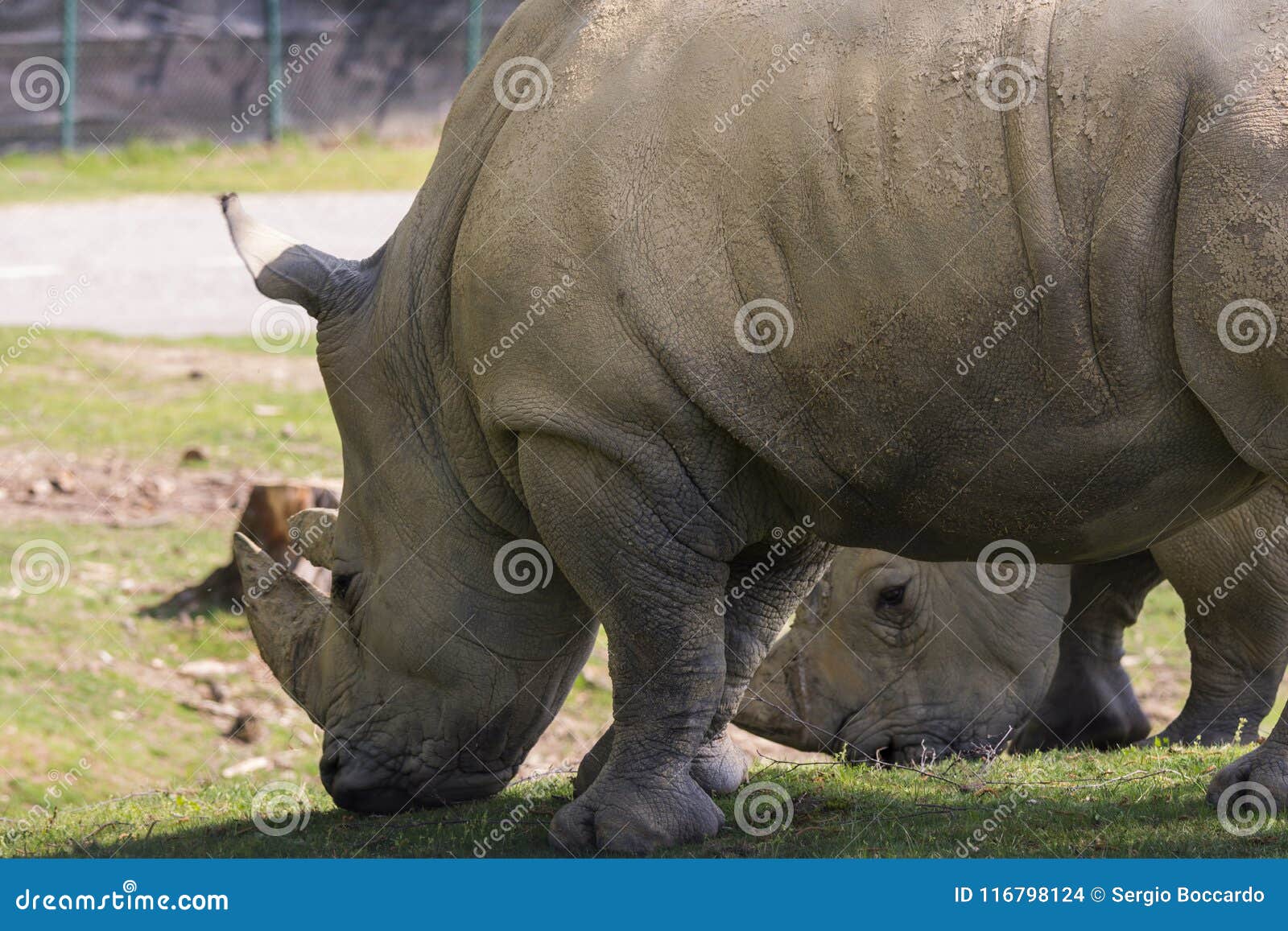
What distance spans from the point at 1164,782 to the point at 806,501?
158 centimetres

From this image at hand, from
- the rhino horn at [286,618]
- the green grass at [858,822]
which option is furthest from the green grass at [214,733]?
the rhino horn at [286,618]

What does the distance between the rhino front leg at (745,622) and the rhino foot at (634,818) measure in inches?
22.2

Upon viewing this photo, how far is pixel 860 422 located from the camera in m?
4.82

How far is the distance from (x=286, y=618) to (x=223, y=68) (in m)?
16.4

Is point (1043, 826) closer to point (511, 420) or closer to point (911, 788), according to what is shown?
point (911, 788)

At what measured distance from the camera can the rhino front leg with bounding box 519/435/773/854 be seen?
5.09 metres

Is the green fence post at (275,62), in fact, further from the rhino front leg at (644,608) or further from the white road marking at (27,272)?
the rhino front leg at (644,608)

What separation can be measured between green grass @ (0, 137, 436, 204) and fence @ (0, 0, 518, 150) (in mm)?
345

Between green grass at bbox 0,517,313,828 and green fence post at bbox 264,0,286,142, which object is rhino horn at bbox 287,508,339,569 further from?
green fence post at bbox 264,0,286,142

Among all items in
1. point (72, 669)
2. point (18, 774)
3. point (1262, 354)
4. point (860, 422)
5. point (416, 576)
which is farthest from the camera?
point (72, 669)

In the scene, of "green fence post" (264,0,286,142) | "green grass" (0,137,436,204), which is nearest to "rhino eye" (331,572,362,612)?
"green grass" (0,137,436,204)

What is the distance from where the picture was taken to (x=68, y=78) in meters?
20.6

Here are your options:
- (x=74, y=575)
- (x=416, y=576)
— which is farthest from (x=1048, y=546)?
(x=74, y=575)

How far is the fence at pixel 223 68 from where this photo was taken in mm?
20656
